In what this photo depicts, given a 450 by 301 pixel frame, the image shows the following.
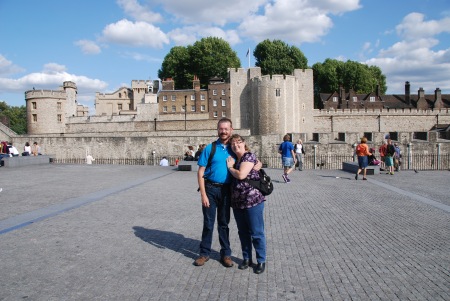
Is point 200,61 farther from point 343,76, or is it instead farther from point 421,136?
point 421,136

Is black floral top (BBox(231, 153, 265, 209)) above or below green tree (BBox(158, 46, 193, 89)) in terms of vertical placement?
below

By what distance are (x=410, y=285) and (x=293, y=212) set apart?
14.0 feet

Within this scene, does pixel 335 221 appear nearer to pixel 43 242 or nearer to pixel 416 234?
pixel 416 234

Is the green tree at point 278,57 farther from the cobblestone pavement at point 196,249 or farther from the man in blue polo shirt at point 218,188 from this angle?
the man in blue polo shirt at point 218,188

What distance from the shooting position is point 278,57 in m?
67.8

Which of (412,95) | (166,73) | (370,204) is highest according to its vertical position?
(166,73)

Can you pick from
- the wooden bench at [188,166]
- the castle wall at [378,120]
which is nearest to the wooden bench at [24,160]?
the wooden bench at [188,166]

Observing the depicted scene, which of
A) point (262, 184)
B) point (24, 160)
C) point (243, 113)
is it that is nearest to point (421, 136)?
point (243, 113)

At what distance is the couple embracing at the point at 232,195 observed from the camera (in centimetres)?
486

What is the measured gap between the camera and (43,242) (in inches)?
233

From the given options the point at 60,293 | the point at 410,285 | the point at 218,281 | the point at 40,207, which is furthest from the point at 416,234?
the point at 40,207

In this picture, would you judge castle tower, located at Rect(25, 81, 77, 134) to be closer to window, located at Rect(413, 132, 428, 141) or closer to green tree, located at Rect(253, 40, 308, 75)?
green tree, located at Rect(253, 40, 308, 75)

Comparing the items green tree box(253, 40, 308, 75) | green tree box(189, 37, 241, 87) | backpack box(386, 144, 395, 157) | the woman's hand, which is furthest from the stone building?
the woman's hand

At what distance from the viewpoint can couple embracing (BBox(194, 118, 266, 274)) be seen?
4859 mm
